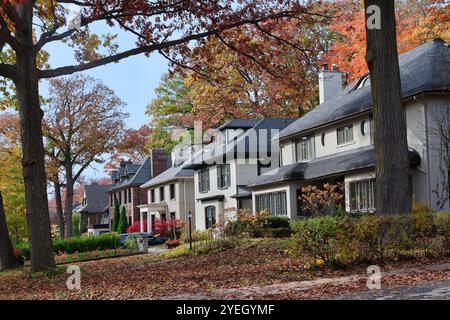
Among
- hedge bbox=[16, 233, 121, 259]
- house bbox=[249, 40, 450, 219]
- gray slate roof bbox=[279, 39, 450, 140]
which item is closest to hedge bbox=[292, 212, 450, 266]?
house bbox=[249, 40, 450, 219]

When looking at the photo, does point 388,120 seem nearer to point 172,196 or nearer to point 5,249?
point 5,249

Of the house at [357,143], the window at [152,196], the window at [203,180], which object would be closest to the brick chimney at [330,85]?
the house at [357,143]

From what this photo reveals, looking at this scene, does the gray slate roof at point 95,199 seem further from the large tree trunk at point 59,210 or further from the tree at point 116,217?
the large tree trunk at point 59,210

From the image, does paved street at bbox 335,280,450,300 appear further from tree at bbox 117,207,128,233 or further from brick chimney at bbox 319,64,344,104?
tree at bbox 117,207,128,233

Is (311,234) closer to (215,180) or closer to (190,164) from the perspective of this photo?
(215,180)

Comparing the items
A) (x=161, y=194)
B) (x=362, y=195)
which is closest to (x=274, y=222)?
(x=362, y=195)

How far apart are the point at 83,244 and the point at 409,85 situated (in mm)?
22960

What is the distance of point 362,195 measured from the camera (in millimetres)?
25688

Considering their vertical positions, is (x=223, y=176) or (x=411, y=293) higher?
(x=223, y=176)

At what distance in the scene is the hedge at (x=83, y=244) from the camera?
1425 inches

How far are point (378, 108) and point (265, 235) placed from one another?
11583 millimetres

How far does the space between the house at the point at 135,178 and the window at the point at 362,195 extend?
3247 cm
